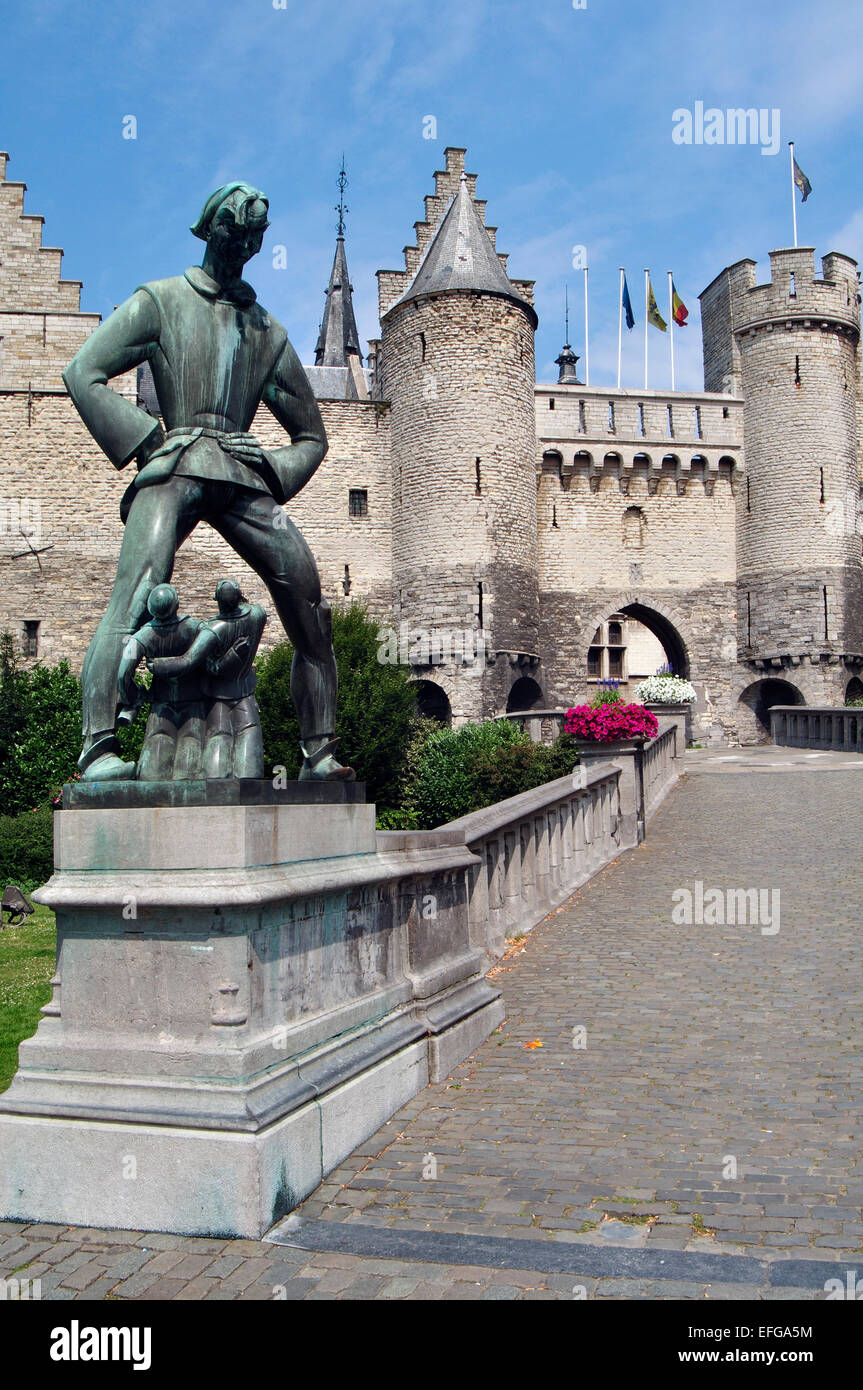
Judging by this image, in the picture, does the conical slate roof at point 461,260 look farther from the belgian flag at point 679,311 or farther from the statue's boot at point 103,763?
the statue's boot at point 103,763

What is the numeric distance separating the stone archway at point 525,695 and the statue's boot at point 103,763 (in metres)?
27.8

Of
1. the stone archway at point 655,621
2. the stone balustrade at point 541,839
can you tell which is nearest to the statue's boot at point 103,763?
the stone balustrade at point 541,839

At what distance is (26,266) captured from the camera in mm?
30562

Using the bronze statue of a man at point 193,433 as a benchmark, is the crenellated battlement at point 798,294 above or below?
above

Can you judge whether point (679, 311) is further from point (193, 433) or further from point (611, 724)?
point (193, 433)

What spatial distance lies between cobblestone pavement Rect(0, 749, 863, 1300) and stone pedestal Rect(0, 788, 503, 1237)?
4.7 inches

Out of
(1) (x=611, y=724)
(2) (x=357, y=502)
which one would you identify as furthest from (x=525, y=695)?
(1) (x=611, y=724)

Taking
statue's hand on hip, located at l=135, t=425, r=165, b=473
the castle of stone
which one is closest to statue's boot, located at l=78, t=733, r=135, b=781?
statue's hand on hip, located at l=135, t=425, r=165, b=473

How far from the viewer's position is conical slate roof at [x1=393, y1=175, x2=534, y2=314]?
30469 millimetres

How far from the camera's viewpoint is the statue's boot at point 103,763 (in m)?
3.54

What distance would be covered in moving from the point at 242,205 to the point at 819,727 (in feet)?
80.8

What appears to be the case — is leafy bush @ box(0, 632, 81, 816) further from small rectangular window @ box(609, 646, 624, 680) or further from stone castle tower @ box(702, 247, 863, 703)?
small rectangular window @ box(609, 646, 624, 680)

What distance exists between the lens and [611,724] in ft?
40.8
